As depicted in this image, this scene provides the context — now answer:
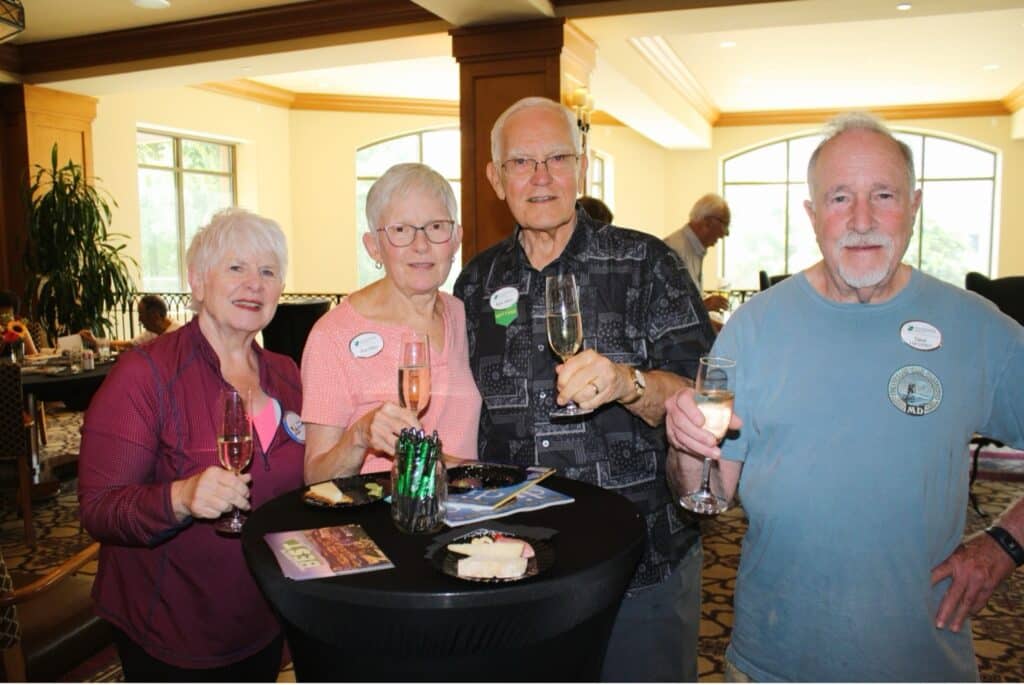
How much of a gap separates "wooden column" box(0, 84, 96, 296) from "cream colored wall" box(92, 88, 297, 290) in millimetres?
612

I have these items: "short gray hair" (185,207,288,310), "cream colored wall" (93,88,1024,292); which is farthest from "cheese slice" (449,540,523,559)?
"cream colored wall" (93,88,1024,292)

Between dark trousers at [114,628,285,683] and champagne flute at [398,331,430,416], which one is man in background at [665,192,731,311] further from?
dark trousers at [114,628,285,683]

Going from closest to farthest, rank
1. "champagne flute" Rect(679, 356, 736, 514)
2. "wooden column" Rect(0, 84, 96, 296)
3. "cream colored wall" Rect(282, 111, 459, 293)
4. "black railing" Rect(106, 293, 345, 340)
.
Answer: "champagne flute" Rect(679, 356, 736, 514), "wooden column" Rect(0, 84, 96, 296), "black railing" Rect(106, 293, 345, 340), "cream colored wall" Rect(282, 111, 459, 293)

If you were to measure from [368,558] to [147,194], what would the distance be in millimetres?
12045

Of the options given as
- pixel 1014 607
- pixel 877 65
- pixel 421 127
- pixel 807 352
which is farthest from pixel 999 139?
pixel 807 352

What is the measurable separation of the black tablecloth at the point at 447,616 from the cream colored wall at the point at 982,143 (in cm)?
1551

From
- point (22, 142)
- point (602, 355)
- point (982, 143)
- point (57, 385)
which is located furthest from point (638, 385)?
point (982, 143)

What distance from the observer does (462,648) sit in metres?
1.39

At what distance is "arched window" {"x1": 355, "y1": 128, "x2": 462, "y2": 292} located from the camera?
15016 mm

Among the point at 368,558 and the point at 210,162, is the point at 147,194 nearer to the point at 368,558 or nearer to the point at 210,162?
the point at 210,162

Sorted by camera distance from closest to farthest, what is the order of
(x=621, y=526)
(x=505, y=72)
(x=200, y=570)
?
(x=621, y=526) < (x=200, y=570) < (x=505, y=72)

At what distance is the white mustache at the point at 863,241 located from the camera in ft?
5.34

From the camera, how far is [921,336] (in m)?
1.63

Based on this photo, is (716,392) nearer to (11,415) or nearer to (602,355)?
(602,355)
